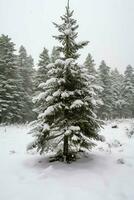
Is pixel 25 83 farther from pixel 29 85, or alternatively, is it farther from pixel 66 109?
pixel 66 109

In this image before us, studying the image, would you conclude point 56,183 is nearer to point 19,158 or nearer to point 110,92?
point 19,158

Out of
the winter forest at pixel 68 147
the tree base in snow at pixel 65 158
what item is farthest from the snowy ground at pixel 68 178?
the tree base in snow at pixel 65 158

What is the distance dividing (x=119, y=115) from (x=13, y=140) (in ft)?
144

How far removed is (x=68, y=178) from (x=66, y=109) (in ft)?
9.90

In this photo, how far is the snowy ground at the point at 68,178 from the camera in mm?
7082

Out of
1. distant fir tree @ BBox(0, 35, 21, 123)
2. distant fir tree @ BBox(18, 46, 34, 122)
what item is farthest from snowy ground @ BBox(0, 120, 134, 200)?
distant fir tree @ BBox(18, 46, 34, 122)

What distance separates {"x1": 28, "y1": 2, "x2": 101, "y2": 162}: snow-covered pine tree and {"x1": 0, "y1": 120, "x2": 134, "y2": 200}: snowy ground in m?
0.92

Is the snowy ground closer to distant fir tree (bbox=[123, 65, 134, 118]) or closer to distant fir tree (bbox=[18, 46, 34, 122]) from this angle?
distant fir tree (bbox=[18, 46, 34, 122])

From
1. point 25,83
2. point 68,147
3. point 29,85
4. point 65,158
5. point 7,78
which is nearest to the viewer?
point 65,158

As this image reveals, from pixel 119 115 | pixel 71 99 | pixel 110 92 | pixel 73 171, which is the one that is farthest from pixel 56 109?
pixel 119 115

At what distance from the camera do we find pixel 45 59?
33.7m

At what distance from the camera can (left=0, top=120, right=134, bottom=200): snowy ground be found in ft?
23.2

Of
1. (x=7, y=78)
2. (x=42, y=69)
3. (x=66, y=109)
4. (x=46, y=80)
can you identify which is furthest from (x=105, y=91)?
(x=66, y=109)

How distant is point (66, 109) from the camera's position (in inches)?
397
